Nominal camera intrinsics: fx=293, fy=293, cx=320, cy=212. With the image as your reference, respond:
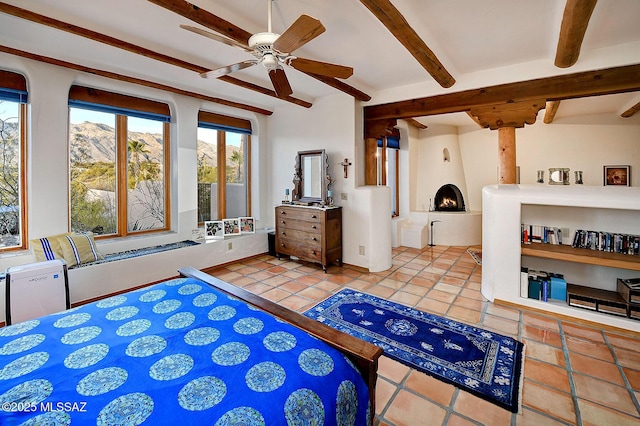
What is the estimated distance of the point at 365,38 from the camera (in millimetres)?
2652

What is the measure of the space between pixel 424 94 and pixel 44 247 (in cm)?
465

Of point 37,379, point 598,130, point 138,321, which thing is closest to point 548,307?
point 138,321

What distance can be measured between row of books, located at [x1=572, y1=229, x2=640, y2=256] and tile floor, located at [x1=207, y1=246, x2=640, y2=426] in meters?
0.79

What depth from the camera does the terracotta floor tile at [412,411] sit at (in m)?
1.68

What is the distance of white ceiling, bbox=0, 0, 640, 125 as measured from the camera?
2.15 m

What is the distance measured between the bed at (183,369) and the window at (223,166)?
3210mm

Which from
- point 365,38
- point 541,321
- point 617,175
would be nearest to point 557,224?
point 541,321

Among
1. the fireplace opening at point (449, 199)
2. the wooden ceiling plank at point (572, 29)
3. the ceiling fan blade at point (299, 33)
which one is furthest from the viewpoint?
the fireplace opening at point (449, 199)

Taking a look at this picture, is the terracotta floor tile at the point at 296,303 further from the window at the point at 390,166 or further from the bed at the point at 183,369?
the window at the point at 390,166

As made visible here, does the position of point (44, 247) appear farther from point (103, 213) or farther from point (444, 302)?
point (444, 302)

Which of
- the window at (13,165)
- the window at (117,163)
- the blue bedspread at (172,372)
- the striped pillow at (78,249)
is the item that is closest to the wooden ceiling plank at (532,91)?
the window at (117,163)

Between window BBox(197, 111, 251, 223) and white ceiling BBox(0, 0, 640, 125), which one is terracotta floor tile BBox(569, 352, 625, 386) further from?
Answer: window BBox(197, 111, 251, 223)

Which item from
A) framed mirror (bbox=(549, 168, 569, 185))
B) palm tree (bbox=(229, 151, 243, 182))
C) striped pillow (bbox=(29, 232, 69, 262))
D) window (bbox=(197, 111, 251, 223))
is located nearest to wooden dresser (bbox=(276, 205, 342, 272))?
window (bbox=(197, 111, 251, 223))

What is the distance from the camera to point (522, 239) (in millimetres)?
3234
